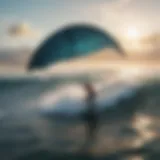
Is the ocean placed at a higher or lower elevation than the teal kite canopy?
lower

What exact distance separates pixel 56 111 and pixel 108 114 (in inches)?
5.9

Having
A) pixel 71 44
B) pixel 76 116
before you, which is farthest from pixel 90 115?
pixel 71 44

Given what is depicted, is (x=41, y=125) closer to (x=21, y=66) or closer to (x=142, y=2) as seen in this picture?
(x=21, y=66)

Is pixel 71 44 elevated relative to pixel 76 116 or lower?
elevated

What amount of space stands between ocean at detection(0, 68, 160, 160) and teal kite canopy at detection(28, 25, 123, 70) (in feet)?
0.18

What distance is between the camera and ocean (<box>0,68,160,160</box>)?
105 cm

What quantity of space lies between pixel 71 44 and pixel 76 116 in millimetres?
210

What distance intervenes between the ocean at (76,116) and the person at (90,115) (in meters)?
0.01

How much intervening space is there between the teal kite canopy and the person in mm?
105

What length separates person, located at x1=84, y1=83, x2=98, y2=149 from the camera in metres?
1.07

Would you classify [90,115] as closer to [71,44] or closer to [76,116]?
[76,116]

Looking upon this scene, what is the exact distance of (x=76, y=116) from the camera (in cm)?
109

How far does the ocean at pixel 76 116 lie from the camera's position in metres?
1.05

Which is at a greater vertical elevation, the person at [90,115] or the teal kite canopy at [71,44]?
the teal kite canopy at [71,44]
